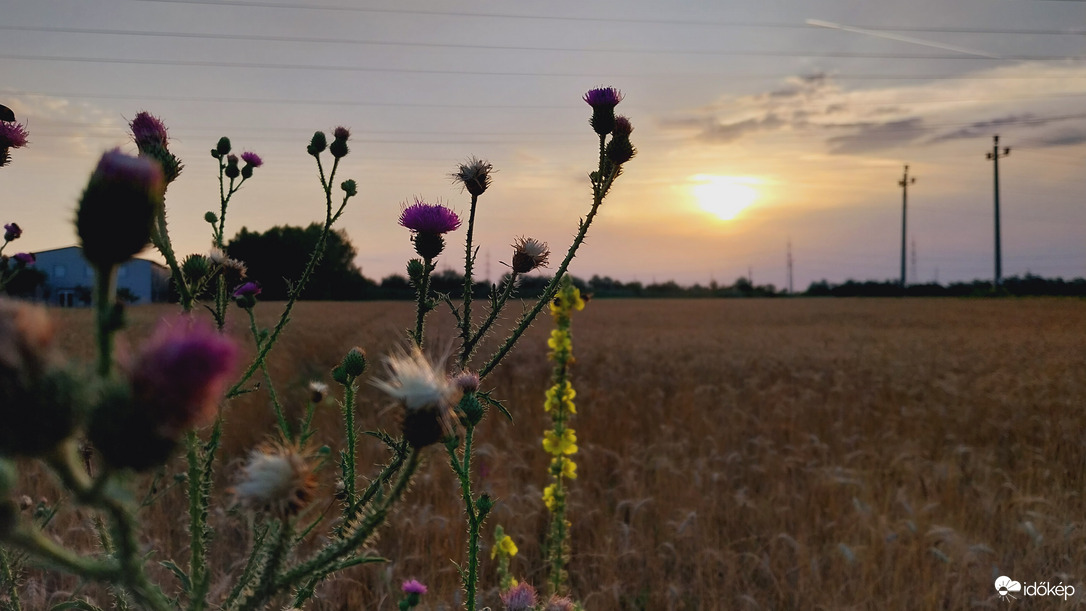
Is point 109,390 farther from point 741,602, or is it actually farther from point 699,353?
point 699,353

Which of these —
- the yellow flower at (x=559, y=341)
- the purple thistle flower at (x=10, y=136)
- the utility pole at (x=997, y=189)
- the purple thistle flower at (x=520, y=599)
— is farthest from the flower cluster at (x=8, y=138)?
the utility pole at (x=997, y=189)

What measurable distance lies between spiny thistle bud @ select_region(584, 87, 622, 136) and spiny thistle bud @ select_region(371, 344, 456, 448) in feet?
4.26

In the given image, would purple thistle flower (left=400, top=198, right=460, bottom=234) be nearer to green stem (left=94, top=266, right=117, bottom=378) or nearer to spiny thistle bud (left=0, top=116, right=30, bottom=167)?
spiny thistle bud (left=0, top=116, right=30, bottom=167)

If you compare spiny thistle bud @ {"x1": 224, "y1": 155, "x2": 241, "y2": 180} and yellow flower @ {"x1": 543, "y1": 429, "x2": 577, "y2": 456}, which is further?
yellow flower @ {"x1": 543, "y1": 429, "x2": 577, "y2": 456}

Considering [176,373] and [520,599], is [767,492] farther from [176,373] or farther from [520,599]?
[176,373]

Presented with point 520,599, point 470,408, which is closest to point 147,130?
point 470,408

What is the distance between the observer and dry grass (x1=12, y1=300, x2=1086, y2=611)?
397 centimetres

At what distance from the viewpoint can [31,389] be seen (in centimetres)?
49

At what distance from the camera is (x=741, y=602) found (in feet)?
12.7

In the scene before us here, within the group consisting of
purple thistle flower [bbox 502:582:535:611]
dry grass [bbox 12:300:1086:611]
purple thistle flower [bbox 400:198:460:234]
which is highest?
purple thistle flower [bbox 400:198:460:234]

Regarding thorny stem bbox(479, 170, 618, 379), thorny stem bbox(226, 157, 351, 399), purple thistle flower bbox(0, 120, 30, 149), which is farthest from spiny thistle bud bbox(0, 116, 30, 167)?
thorny stem bbox(479, 170, 618, 379)

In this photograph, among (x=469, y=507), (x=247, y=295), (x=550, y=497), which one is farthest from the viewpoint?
(x=550, y=497)

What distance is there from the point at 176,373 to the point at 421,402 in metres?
0.37

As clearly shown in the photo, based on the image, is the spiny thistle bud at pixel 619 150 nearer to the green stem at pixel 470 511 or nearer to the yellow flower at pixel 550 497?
the green stem at pixel 470 511
